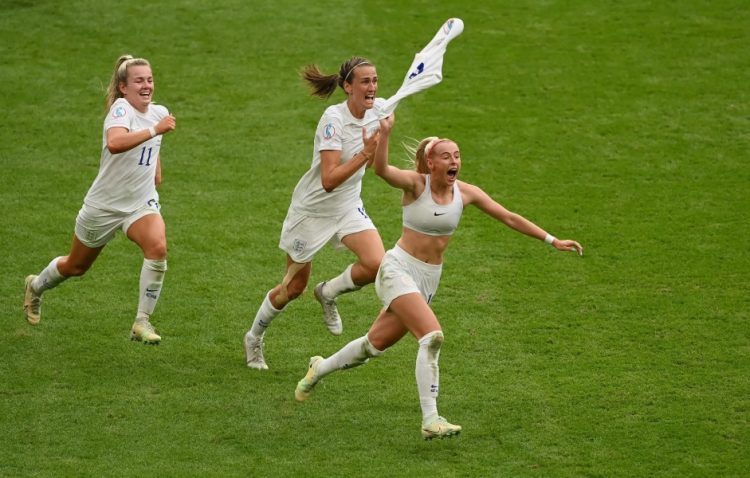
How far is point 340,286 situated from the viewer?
33.7ft

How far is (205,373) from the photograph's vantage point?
10141 millimetres

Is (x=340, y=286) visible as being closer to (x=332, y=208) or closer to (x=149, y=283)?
(x=332, y=208)

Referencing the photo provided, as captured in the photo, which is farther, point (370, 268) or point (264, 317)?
point (264, 317)

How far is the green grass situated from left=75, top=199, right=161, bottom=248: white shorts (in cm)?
104

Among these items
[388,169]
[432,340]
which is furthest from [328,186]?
[432,340]

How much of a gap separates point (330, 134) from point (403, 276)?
4.16 feet

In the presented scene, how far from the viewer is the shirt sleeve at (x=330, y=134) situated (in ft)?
30.5

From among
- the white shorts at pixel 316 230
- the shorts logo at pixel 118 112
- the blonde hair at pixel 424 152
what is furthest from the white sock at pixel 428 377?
the shorts logo at pixel 118 112

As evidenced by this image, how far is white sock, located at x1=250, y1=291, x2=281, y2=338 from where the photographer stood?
10.1 meters

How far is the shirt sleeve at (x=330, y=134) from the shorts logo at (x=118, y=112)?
1593mm

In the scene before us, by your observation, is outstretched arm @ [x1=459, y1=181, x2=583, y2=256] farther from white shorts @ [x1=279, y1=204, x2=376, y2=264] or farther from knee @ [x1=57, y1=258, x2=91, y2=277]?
knee @ [x1=57, y1=258, x2=91, y2=277]

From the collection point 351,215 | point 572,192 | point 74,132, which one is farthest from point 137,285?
point 572,192

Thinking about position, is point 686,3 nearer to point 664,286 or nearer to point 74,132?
point 664,286

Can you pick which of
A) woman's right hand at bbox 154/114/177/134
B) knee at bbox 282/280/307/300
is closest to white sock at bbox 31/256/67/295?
woman's right hand at bbox 154/114/177/134
